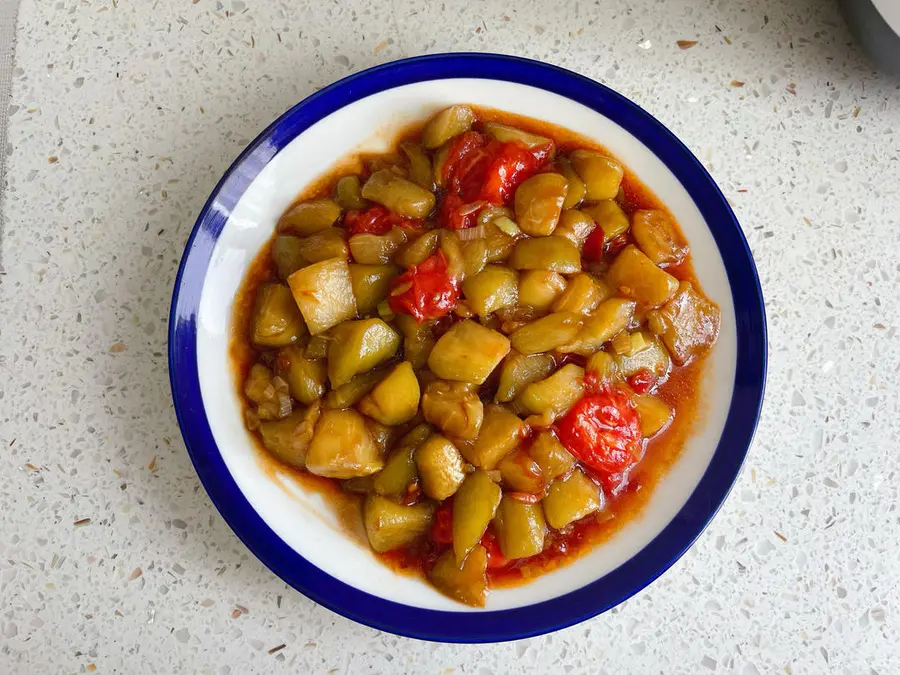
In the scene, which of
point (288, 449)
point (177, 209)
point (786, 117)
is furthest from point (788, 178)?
point (177, 209)

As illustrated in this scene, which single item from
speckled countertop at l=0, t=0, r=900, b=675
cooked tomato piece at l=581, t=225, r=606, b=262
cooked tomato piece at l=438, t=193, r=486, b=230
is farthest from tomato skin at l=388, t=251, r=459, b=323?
speckled countertop at l=0, t=0, r=900, b=675

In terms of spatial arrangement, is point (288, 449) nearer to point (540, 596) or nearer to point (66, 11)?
point (540, 596)

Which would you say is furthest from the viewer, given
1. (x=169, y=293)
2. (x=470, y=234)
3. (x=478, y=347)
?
(x=169, y=293)

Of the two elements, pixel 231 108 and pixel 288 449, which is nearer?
pixel 288 449

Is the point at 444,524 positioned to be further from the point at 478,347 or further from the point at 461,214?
the point at 461,214

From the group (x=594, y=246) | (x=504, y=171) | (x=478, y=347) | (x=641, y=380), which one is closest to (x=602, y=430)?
(x=641, y=380)

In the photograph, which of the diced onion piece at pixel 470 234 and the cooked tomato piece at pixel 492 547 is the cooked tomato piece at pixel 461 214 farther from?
the cooked tomato piece at pixel 492 547
